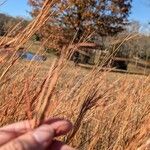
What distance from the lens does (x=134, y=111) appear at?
9.96ft

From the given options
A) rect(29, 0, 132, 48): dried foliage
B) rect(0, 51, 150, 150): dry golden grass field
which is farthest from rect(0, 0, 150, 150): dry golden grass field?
rect(29, 0, 132, 48): dried foliage

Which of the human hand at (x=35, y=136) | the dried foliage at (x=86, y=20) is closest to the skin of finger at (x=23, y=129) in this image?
the human hand at (x=35, y=136)

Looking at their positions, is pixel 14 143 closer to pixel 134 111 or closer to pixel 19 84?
pixel 19 84

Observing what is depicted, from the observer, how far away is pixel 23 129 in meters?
0.78

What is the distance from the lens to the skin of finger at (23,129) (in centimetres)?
73

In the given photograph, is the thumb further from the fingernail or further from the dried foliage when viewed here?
the dried foliage

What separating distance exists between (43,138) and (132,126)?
201 cm

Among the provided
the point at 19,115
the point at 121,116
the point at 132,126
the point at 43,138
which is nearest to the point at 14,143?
the point at 43,138

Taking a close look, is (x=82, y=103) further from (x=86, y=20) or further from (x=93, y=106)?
(x=86, y=20)

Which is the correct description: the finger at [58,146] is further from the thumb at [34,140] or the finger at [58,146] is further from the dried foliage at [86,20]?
the dried foliage at [86,20]

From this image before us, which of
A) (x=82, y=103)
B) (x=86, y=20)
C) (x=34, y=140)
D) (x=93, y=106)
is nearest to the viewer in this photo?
(x=34, y=140)

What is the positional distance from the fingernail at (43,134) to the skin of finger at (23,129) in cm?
1

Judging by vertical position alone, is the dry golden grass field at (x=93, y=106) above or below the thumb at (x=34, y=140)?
above

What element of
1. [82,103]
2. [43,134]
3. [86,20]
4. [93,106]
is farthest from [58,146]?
[86,20]
